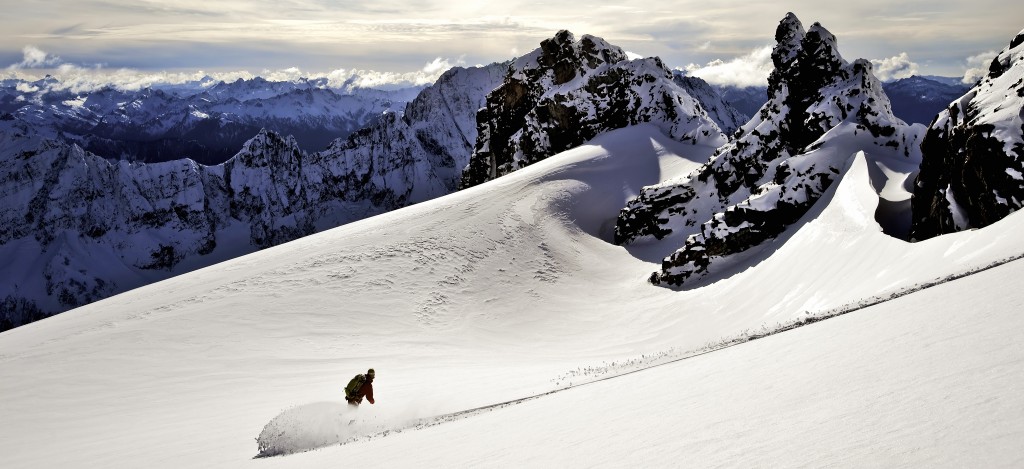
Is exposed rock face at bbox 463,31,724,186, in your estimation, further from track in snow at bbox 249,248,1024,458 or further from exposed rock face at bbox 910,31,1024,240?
track in snow at bbox 249,248,1024,458

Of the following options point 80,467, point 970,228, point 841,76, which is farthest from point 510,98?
point 80,467

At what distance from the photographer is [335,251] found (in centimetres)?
4550

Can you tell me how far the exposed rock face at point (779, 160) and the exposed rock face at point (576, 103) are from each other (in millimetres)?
22217

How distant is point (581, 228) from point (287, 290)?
29.7 m

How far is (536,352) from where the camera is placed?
111ft

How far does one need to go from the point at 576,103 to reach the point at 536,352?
59063 millimetres

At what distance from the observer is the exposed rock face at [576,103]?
269 ft

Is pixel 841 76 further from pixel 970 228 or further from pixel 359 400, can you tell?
pixel 359 400

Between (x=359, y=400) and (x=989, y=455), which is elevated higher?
(x=989, y=455)

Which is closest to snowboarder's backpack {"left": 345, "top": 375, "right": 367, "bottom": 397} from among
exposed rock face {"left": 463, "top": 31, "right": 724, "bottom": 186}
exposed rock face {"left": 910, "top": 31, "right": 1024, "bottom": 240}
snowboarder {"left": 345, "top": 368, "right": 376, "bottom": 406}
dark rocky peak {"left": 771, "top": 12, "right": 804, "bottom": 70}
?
snowboarder {"left": 345, "top": 368, "right": 376, "bottom": 406}

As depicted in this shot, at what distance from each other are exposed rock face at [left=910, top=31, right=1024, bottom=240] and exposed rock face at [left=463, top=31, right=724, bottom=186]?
161ft

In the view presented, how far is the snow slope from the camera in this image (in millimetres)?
7887

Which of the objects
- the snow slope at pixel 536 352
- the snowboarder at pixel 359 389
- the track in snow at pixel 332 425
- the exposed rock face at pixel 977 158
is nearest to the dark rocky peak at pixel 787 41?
the snow slope at pixel 536 352

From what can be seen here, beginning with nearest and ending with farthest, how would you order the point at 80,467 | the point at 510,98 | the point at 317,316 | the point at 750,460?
the point at 750,460 → the point at 80,467 → the point at 317,316 → the point at 510,98
